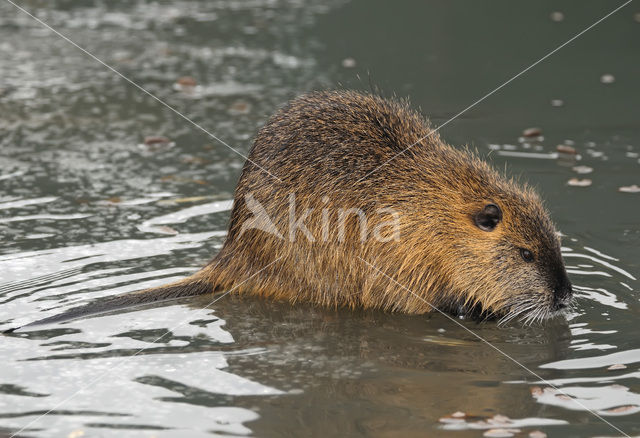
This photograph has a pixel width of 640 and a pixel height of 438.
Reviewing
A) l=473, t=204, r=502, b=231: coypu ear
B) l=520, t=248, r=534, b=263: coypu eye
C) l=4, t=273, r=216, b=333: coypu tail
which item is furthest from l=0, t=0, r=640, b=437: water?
l=473, t=204, r=502, b=231: coypu ear

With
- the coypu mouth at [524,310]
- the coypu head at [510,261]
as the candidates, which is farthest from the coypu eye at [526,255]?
the coypu mouth at [524,310]

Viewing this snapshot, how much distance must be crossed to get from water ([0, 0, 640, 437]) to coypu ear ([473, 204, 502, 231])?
0.50 m

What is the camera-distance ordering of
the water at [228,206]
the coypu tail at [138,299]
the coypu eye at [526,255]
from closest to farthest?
1. the water at [228,206]
2. the coypu tail at [138,299]
3. the coypu eye at [526,255]

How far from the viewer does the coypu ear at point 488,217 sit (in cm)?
457

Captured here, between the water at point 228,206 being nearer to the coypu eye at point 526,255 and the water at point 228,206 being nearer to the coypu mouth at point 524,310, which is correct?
the coypu mouth at point 524,310

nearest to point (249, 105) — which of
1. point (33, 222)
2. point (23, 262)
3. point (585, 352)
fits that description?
point (33, 222)

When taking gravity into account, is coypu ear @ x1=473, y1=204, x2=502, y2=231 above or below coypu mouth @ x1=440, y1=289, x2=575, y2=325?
above

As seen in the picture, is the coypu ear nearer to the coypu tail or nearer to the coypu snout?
the coypu snout

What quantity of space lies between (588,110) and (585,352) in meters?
3.78

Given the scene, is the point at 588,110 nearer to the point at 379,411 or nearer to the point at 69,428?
the point at 379,411

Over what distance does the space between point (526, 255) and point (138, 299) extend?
1.88 m

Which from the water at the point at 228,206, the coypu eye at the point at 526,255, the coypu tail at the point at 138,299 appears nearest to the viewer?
the water at the point at 228,206

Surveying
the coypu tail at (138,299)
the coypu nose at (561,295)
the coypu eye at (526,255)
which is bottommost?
the coypu tail at (138,299)

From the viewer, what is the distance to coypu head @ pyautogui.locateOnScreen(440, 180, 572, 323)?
4.48 m
